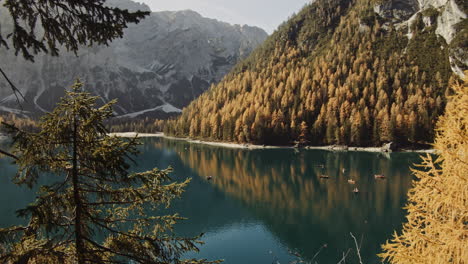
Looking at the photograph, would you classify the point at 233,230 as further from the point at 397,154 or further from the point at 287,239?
the point at 397,154

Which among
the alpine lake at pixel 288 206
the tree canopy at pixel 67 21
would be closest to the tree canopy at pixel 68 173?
the tree canopy at pixel 67 21

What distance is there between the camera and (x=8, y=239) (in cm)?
507

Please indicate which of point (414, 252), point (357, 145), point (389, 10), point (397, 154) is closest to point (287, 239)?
point (414, 252)

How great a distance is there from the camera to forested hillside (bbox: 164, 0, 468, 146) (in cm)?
11788

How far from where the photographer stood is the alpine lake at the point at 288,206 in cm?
3806

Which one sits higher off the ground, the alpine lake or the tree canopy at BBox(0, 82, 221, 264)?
the tree canopy at BBox(0, 82, 221, 264)

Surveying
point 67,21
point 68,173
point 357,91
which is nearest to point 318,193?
point 68,173

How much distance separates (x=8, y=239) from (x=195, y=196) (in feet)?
195

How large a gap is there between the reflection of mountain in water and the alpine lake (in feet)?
0.49

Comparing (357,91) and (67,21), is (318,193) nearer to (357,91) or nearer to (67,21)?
(67,21)

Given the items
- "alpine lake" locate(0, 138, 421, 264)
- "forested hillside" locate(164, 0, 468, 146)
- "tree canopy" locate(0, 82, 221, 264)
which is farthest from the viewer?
"forested hillside" locate(164, 0, 468, 146)

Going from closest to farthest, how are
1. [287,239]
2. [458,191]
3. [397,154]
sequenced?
[458,191]
[287,239]
[397,154]

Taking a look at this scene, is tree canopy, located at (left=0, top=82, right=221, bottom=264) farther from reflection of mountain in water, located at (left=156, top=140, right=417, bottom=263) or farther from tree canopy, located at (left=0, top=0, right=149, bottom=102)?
reflection of mountain in water, located at (left=156, top=140, right=417, bottom=263)

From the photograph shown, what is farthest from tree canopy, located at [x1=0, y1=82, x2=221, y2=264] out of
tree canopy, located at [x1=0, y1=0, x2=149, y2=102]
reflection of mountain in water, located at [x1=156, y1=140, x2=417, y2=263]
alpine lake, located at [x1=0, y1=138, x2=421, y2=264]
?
reflection of mountain in water, located at [x1=156, y1=140, x2=417, y2=263]
